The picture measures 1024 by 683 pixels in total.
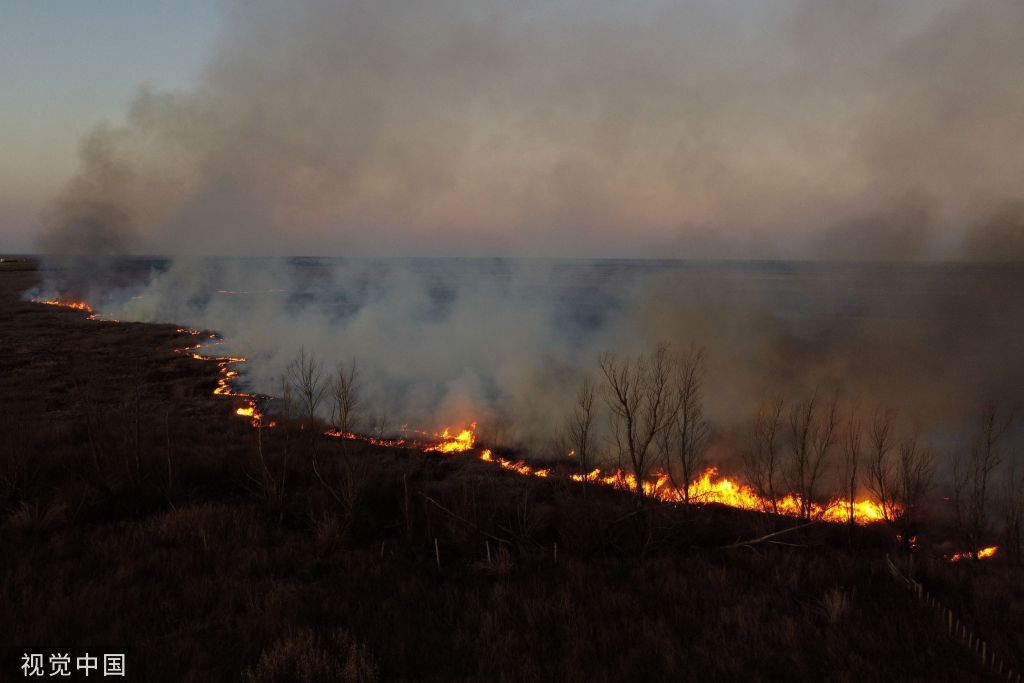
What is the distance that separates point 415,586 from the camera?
730 centimetres

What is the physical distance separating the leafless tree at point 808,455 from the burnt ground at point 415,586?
1.89 meters

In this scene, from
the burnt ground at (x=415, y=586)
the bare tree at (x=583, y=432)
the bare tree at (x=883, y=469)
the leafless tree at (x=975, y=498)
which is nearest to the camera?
the burnt ground at (x=415, y=586)

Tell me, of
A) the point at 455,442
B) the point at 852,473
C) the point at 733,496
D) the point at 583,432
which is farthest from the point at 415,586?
the point at 852,473

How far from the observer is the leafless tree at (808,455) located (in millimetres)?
13969

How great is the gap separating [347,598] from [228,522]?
389 cm

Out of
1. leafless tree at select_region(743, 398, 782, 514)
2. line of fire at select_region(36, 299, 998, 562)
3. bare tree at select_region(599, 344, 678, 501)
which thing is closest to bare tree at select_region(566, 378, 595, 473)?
line of fire at select_region(36, 299, 998, 562)

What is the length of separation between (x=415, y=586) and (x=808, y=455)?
50.4ft

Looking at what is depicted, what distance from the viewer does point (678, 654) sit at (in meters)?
5.67

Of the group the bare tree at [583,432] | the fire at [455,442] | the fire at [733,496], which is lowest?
the fire at [733,496]

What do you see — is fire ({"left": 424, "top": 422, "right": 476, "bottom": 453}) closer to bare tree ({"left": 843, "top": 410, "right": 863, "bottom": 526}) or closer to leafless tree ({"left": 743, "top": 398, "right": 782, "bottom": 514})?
leafless tree ({"left": 743, "top": 398, "right": 782, "bottom": 514})

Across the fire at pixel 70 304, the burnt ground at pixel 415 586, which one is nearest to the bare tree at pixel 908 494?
the burnt ground at pixel 415 586

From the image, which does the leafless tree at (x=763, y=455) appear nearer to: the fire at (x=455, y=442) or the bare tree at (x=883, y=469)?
the bare tree at (x=883, y=469)

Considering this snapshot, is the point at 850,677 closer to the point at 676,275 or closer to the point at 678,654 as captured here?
the point at 678,654

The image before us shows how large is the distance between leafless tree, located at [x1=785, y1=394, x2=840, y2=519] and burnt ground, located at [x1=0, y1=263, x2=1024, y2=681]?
189 cm
